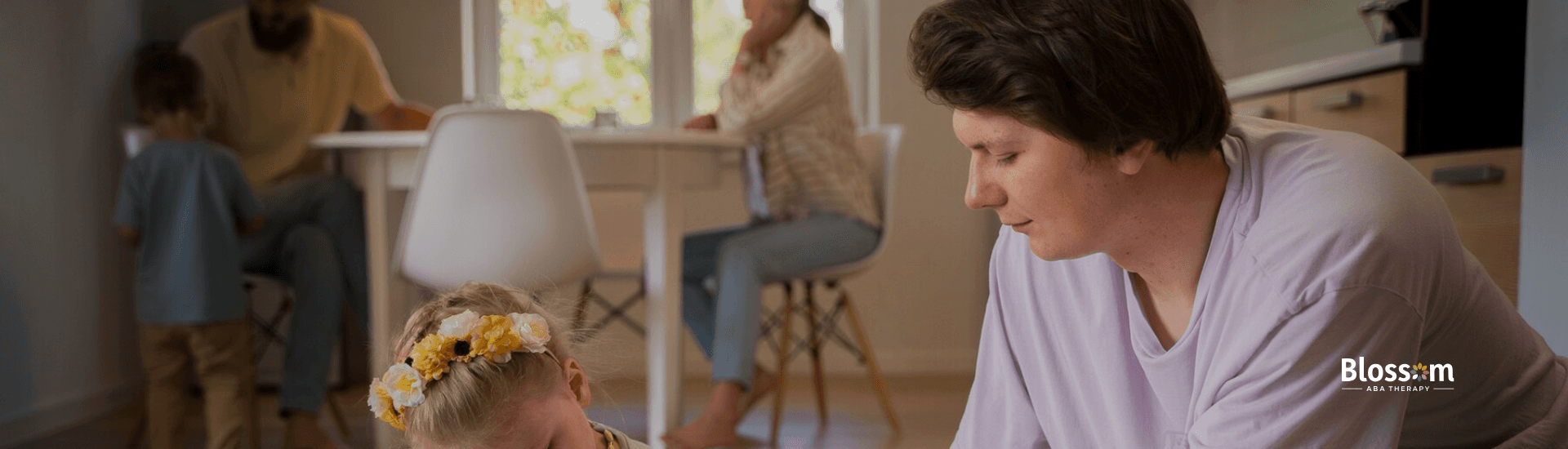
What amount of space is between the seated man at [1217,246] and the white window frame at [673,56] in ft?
8.90

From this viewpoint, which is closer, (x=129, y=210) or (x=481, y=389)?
(x=481, y=389)

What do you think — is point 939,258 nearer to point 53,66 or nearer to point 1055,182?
point 53,66

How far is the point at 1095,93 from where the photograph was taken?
641 millimetres

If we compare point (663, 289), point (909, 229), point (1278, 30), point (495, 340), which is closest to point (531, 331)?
point (495, 340)

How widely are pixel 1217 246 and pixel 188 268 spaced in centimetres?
201

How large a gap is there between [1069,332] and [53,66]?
8.03 feet

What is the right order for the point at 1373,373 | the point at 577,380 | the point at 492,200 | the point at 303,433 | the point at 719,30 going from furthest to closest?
the point at 719,30 → the point at 303,433 → the point at 492,200 → the point at 577,380 → the point at 1373,373

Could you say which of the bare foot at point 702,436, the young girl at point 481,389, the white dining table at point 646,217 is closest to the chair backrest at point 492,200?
the white dining table at point 646,217

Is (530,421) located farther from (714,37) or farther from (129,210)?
(714,37)

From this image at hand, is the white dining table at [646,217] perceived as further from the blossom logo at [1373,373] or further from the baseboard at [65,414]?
the blossom logo at [1373,373]

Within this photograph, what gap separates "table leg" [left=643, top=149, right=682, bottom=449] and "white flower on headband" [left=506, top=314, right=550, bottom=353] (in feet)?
3.97

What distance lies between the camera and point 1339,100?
197 centimetres

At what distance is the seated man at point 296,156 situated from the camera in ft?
7.00

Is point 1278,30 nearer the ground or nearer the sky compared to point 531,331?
nearer the sky
